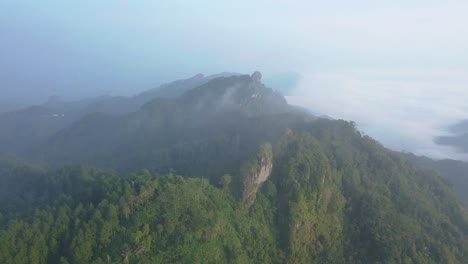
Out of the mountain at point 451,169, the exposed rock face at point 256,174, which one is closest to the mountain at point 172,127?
the exposed rock face at point 256,174

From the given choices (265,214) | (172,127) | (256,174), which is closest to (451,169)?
(265,214)

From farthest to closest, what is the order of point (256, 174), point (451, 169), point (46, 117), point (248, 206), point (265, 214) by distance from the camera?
point (46, 117) → point (451, 169) → point (265, 214) → point (256, 174) → point (248, 206)

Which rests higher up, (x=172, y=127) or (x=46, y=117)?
(x=172, y=127)

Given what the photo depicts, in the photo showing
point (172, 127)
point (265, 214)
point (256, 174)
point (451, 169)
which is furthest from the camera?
point (451, 169)

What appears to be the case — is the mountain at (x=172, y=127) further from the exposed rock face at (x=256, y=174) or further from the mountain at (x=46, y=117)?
the exposed rock face at (x=256, y=174)

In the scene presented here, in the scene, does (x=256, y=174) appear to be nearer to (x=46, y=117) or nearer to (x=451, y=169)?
(x=451, y=169)

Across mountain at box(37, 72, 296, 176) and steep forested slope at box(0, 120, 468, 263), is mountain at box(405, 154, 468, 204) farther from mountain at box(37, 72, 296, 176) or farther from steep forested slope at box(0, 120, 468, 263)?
mountain at box(37, 72, 296, 176)

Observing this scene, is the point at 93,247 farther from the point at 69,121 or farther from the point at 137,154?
the point at 69,121
